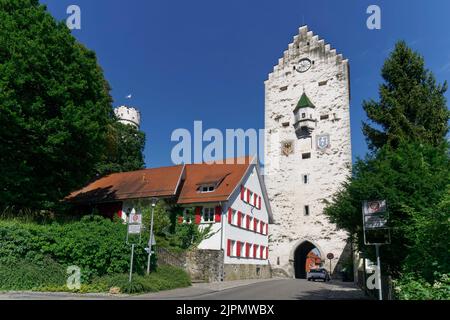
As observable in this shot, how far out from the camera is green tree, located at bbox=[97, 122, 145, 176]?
40625 millimetres

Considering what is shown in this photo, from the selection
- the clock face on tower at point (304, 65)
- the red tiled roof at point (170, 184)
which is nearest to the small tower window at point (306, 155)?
the clock face on tower at point (304, 65)

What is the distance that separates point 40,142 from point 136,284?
990 cm

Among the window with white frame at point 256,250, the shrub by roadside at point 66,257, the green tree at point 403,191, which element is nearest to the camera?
the green tree at point 403,191

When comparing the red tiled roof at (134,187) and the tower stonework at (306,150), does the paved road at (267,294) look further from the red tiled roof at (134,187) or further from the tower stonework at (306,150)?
the tower stonework at (306,150)

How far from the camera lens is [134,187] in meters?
32.5

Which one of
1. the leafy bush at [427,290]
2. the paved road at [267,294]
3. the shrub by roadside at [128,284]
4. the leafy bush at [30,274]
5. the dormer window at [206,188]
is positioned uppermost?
the dormer window at [206,188]

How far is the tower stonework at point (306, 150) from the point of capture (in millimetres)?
41219

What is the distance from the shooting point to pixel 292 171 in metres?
43.6

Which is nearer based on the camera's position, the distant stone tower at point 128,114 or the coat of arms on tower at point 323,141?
the coat of arms on tower at point 323,141

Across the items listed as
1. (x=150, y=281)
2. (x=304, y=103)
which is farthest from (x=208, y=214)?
(x=304, y=103)

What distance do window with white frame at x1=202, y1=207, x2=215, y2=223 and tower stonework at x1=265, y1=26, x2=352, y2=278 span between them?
1489 cm

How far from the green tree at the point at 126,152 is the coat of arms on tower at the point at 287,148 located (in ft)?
52.6

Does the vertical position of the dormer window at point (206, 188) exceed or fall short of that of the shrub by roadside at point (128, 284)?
it exceeds it
